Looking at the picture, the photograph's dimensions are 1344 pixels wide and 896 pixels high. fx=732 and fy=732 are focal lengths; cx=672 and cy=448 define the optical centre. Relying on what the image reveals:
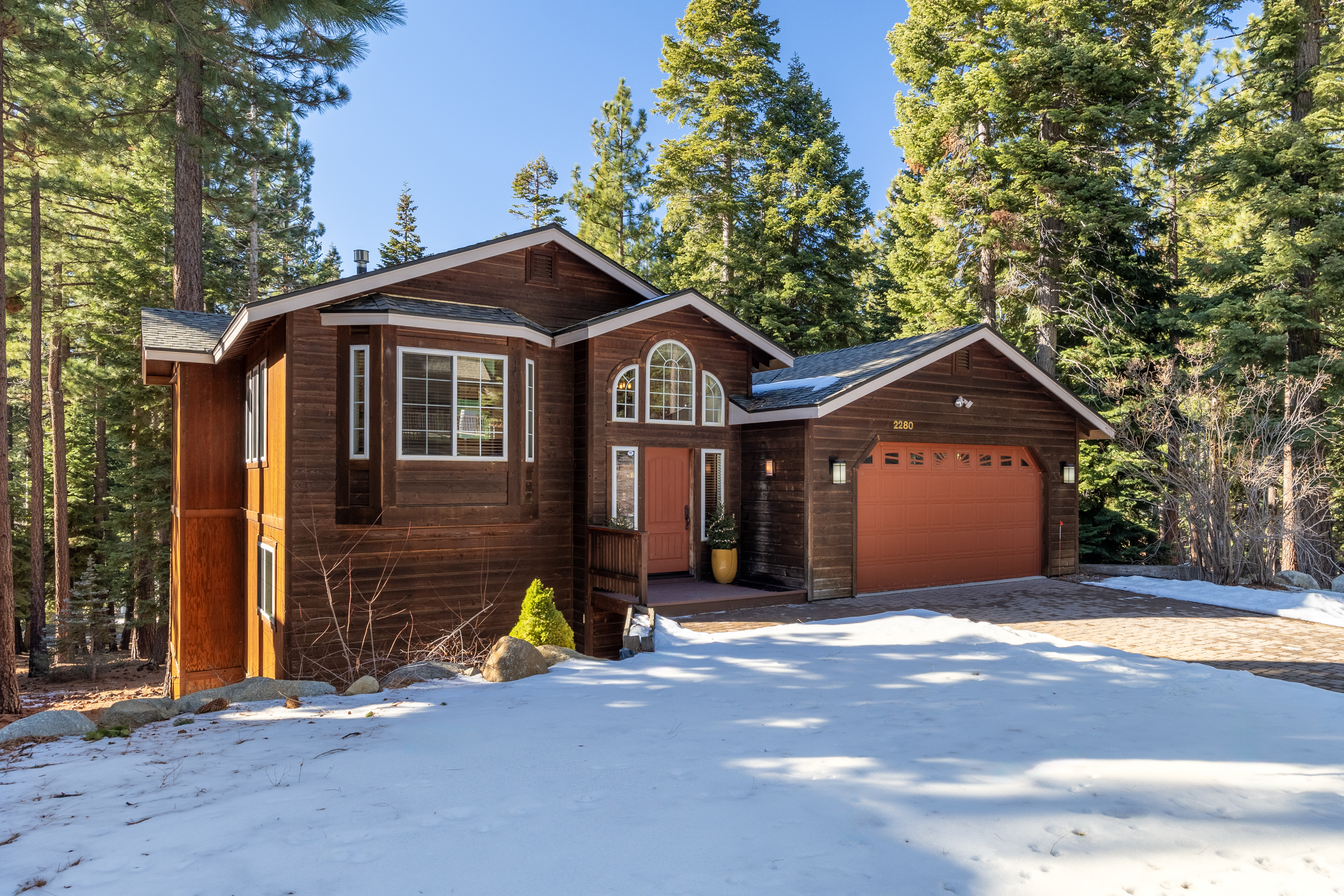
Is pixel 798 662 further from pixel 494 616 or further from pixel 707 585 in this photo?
pixel 494 616

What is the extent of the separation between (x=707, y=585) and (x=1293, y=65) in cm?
1600

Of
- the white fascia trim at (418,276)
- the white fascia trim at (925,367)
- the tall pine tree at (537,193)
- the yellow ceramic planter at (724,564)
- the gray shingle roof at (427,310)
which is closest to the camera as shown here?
the white fascia trim at (418,276)

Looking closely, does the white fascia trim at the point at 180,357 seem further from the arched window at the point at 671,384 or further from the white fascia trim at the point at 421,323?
the arched window at the point at 671,384

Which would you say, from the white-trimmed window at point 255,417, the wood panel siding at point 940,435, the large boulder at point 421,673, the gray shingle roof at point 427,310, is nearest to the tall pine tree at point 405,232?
the white-trimmed window at point 255,417

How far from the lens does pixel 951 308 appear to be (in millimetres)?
19516

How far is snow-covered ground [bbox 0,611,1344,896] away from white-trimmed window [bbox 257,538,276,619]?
15.5 feet

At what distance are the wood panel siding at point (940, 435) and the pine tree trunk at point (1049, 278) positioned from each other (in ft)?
15.8

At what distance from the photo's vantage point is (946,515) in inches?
490

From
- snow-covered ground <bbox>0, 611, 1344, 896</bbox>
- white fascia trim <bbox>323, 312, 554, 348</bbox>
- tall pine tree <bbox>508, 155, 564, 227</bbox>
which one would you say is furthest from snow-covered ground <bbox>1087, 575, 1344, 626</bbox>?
tall pine tree <bbox>508, 155, 564, 227</bbox>

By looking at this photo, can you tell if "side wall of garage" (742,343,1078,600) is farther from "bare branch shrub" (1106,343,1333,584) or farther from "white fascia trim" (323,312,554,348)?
"white fascia trim" (323,312,554,348)

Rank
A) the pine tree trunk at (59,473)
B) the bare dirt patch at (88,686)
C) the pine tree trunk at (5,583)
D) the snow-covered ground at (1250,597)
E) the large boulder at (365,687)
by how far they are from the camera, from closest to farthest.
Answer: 1. the large boulder at (365,687)
2. the snow-covered ground at (1250,597)
3. the pine tree trunk at (5,583)
4. the bare dirt patch at (88,686)
5. the pine tree trunk at (59,473)

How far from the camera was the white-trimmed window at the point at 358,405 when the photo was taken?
372 inches

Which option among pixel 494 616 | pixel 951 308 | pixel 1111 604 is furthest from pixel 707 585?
pixel 951 308

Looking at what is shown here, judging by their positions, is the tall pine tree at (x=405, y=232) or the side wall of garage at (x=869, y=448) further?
the tall pine tree at (x=405, y=232)
